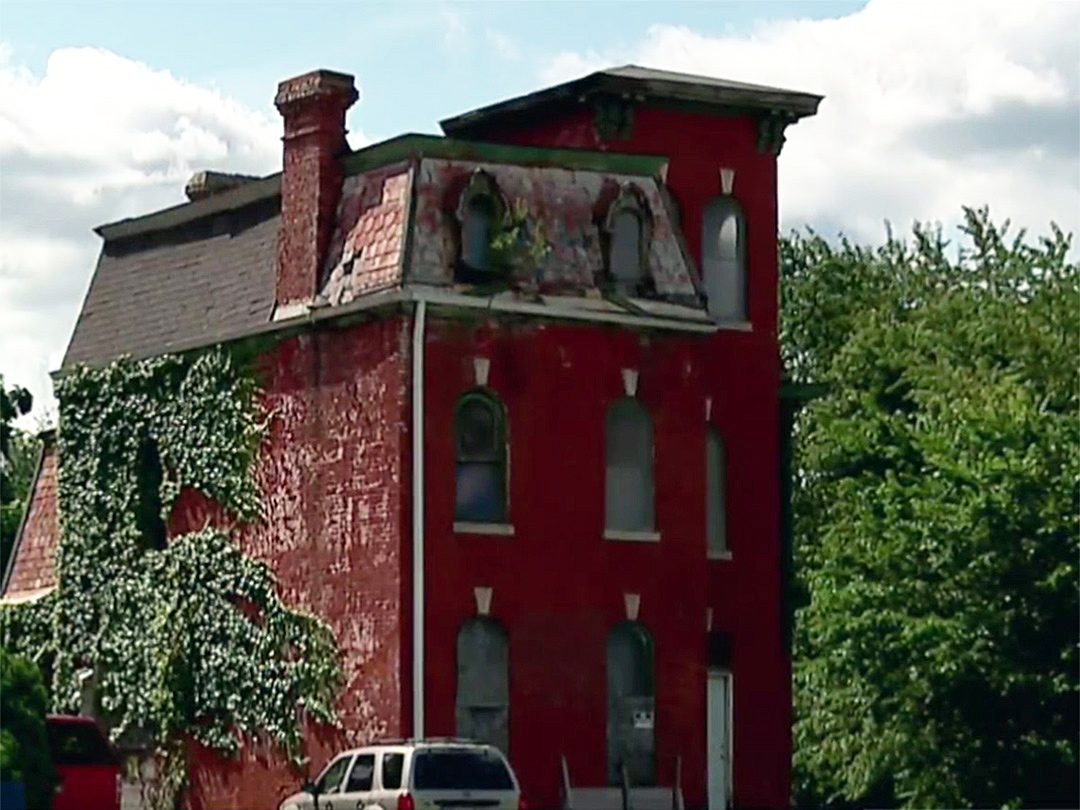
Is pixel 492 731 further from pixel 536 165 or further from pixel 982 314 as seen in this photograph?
pixel 982 314

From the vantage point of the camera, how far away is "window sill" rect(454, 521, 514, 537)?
1801 inches

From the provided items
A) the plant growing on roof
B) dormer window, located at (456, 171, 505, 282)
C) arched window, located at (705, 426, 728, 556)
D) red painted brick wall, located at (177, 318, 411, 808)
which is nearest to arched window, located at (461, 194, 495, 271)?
dormer window, located at (456, 171, 505, 282)

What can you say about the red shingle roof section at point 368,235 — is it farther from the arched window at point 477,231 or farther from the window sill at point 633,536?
the window sill at point 633,536

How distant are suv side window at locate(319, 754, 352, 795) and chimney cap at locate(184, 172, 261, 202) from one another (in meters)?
16.7

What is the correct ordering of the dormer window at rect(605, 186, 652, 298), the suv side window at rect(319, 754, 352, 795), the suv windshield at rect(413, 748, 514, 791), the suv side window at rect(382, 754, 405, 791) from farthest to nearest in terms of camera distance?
the dormer window at rect(605, 186, 652, 298) → the suv side window at rect(319, 754, 352, 795) → the suv side window at rect(382, 754, 405, 791) → the suv windshield at rect(413, 748, 514, 791)

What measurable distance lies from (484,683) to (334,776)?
486 cm

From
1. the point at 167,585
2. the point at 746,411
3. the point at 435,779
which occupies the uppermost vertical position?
the point at 746,411

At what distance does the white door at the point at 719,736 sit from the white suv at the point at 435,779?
10.8 metres

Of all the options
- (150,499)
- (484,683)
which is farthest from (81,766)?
(150,499)

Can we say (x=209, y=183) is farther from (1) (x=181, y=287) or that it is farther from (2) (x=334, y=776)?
(2) (x=334, y=776)

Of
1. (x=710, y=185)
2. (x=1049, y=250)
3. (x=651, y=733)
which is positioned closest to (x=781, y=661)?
(x=651, y=733)

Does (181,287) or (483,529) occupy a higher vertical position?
(181,287)

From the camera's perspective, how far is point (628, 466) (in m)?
47.8

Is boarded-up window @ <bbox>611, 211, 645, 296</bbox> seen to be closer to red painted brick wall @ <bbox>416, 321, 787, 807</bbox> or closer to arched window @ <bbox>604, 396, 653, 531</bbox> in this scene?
red painted brick wall @ <bbox>416, 321, 787, 807</bbox>
